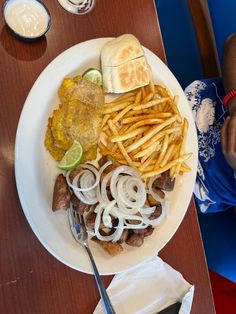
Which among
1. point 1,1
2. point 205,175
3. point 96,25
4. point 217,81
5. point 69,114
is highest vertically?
point 1,1

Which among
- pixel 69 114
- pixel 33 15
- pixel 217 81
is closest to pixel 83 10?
pixel 33 15

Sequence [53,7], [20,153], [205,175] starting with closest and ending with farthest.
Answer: [20,153] → [53,7] → [205,175]

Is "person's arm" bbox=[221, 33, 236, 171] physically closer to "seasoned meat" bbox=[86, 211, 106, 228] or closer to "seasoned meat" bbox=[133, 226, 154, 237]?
"seasoned meat" bbox=[133, 226, 154, 237]

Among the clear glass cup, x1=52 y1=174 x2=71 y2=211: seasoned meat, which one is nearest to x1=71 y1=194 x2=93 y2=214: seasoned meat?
x1=52 y1=174 x2=71 y2=211: seasoned meat

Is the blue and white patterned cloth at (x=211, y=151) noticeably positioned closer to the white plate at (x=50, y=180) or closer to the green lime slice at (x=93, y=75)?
the white plate at (x=50, y=180)

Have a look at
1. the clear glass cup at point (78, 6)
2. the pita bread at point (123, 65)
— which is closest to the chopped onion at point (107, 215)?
the pita bread at point (123, 65)

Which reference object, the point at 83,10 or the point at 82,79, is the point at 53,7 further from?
the point at 82,79

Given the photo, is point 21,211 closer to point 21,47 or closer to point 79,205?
point 79,205
